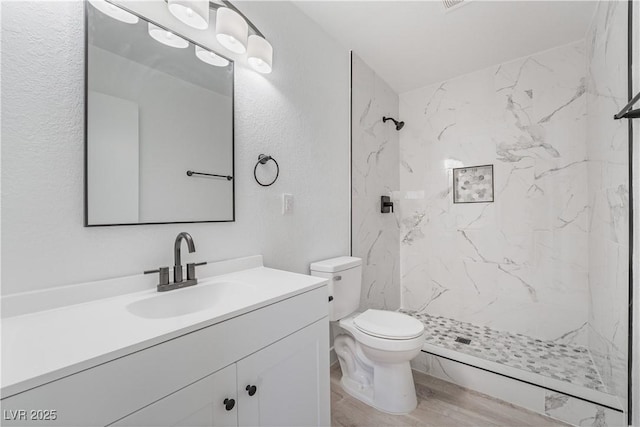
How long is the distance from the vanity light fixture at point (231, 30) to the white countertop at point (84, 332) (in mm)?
1129

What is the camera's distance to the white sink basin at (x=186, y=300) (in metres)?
0.99

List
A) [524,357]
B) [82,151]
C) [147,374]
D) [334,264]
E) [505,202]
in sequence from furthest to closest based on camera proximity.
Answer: [505,202], [524,357], [334,264], [82,151], [147,374]

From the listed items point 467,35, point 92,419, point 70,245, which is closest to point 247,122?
point 70,245

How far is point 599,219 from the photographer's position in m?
1.74

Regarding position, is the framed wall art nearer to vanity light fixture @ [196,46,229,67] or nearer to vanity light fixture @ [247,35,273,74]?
vanity light fixture @ [247,35,273,74]

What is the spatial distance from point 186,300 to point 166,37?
3.64 feet

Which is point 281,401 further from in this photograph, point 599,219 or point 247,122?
point 599,219

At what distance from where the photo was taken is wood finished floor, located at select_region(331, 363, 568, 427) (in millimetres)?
1522

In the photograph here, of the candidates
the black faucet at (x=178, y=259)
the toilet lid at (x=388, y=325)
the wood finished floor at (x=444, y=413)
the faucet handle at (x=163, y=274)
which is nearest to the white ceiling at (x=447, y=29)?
the black faucet at (x=178, y=259)

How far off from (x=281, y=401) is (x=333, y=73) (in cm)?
206

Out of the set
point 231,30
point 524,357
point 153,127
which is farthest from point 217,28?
point 524,357

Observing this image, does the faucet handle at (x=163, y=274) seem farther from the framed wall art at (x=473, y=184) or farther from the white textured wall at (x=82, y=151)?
the framed wall art at (x=473, y=184)

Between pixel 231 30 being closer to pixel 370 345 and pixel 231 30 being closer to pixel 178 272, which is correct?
pixel 178 272

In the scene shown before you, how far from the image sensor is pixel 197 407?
745 millimetres
